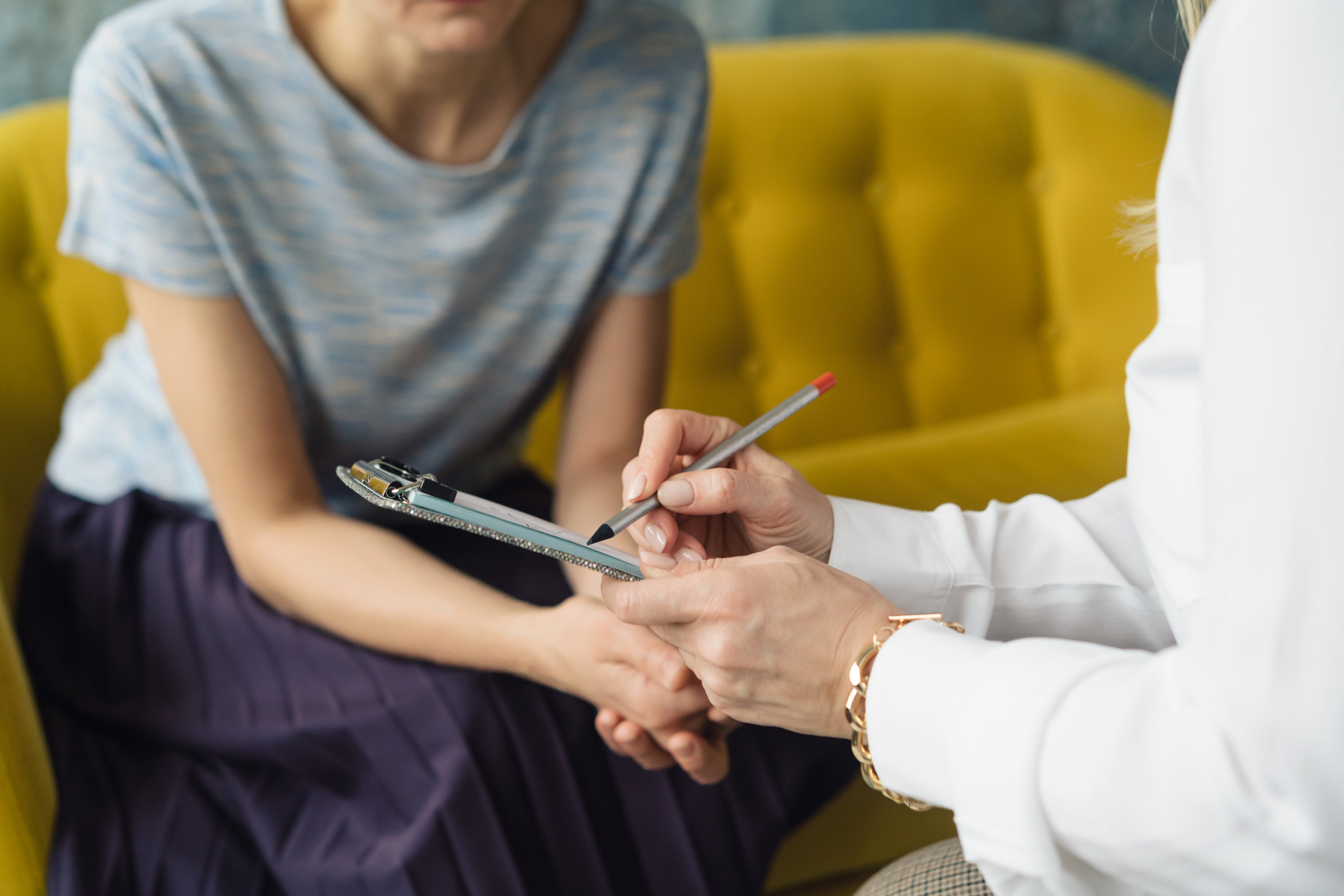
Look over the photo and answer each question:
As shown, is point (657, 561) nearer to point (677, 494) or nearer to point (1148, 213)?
point (677, 494)

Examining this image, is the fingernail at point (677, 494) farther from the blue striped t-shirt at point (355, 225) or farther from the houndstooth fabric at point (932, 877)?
the blue striped t-shirt at point (355, 225)

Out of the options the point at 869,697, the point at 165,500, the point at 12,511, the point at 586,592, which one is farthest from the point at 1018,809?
the point at 12,511

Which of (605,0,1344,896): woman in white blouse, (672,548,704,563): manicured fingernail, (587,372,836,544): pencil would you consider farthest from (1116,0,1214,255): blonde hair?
(672,548,704,563): manicured fingernail

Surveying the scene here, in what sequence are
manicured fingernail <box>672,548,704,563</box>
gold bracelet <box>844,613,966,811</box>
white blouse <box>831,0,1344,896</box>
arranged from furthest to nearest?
manicured fingernail <box>672,548,704,563</box>, gold bracelet <box>844,613,966,811</box>, white blouse <box>831,0,1344,896</box>

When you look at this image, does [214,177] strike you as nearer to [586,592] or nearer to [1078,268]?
[586,592]

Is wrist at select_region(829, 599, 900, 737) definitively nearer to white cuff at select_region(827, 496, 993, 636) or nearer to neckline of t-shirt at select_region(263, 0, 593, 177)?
white cuff at select_region(827, 496, 993, 636)

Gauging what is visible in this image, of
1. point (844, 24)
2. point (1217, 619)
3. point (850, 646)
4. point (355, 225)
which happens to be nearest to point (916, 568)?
point (850, 646)

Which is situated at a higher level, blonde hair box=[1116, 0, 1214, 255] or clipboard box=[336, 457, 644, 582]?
blonde hair box=[1116, 0, 1214, 255]

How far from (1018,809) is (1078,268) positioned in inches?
45.5

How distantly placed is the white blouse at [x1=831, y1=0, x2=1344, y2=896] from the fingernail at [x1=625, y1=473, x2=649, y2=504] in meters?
0.18

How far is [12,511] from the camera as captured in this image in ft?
3.24

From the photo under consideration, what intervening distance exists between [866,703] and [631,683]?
0.24 meters

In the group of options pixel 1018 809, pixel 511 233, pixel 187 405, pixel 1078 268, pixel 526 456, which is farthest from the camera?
pixel 1078 268

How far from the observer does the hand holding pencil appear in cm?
59
